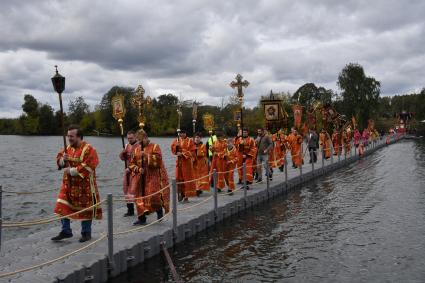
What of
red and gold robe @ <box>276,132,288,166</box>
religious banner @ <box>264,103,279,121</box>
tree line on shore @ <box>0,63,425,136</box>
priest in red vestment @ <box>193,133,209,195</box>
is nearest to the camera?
priest in red vestment @ <box>193,133,209,195</box>

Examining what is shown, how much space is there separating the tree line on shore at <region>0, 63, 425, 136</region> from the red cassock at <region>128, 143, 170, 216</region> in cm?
3162

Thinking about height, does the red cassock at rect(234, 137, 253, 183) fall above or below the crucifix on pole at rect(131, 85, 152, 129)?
below

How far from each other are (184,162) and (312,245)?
4660mm

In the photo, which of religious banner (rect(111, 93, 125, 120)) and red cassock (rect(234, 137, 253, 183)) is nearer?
religious banner (rect(111, 93, 125, 120))

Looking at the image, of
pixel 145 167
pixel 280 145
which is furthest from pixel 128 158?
pixel 280 145

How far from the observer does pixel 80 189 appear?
8758 mm

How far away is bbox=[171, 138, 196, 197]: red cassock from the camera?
13.8 meters

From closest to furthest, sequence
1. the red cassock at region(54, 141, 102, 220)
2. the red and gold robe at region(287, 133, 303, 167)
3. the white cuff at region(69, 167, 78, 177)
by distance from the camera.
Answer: the white cuff at region(69, 167, 78, 177)
the red cassock at region(54, 141, 102, 220)
the red and gold robe at region(287, 133, 303, 167)

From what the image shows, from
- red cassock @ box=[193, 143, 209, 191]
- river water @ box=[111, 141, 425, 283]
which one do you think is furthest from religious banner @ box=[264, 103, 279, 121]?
red cassock @ box=[193, 143, 209, 191]

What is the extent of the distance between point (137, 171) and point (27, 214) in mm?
10778

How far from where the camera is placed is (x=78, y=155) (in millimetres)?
8758

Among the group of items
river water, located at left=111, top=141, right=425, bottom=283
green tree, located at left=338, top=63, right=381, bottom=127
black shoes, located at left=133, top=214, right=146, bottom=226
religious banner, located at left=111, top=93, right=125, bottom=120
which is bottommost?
river water, located at left=111, top=141, right=425, bottom=283

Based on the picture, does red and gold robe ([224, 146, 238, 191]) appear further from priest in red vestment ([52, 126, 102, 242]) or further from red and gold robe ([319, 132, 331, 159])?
red and gold robe ([319, 132, 331, 159])

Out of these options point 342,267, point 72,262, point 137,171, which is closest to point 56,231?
point 137,171
